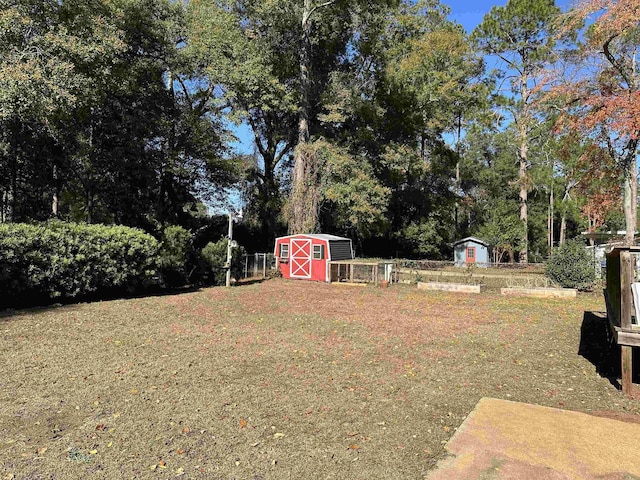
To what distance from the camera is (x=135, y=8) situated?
1741cm

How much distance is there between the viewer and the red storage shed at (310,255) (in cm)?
1822

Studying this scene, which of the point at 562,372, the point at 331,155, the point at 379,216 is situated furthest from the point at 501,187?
the point at 562,372

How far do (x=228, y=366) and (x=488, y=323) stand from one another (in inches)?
226

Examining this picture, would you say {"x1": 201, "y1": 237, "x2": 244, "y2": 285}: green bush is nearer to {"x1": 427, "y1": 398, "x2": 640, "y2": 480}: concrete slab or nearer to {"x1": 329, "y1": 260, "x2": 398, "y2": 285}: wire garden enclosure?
{"x1": 329, "y1": 260, "x2": 398, "y2": 285}: wire garden enclosure

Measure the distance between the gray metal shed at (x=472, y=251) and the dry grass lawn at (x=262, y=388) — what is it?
21759 mm

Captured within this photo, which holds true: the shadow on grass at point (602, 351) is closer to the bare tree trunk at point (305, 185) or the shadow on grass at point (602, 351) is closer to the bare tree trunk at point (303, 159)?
the bare tree trunk at point (305, 185)

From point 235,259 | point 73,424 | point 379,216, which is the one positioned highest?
point 379,216

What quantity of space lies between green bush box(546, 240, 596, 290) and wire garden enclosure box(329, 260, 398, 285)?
5.75 m

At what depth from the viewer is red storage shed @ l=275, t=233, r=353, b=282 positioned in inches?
717

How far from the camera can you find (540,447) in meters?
3.20

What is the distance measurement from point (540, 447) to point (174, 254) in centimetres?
1266

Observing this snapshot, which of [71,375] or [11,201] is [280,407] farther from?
[11,201]

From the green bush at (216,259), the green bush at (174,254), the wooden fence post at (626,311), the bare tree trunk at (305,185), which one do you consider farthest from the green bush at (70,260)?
the wooden fence post at (626,311)

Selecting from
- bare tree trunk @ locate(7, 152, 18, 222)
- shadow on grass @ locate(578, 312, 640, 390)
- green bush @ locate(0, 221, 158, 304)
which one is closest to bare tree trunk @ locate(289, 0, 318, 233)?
green bush @ locate(0, 221, 158, 304)
